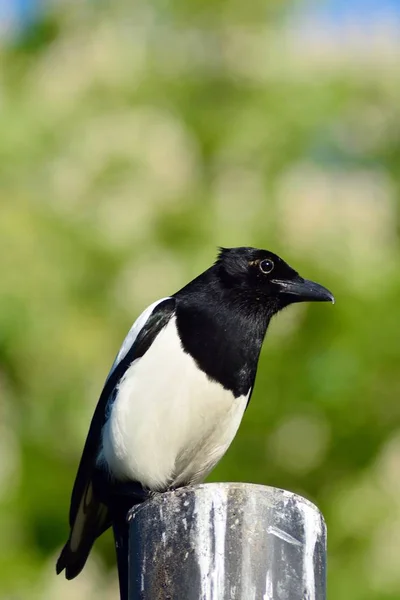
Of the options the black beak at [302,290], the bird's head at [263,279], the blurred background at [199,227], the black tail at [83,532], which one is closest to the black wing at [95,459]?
the black tail at [83,532]

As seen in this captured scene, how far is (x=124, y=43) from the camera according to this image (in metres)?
7.00

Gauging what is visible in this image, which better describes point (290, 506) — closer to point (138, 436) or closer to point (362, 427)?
point (138, 436)

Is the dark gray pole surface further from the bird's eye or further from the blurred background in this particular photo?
the blurred background

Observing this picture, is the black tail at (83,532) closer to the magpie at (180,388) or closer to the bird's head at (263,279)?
the magpie at (180,388)

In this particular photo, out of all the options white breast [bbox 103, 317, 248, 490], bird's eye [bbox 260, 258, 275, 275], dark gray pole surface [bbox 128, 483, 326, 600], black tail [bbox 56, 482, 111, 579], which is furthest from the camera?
bird's eye [bbox 260, 258, 275, 275]

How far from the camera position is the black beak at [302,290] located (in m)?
4.03

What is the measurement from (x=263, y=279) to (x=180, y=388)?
2.00 feet

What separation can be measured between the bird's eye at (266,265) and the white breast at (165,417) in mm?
401

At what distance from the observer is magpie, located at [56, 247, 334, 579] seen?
377 centimetres

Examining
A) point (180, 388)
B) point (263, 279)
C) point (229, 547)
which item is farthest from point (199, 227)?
point (229, 547)

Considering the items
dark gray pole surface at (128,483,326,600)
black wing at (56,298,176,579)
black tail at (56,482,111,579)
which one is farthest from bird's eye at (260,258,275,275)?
dark gray pole surface at (128,483,326,600)

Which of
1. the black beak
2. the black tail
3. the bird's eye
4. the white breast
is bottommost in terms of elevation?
the black tail

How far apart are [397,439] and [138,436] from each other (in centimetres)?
189

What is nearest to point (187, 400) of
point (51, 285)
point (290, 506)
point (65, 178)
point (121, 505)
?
point (121, 505)
